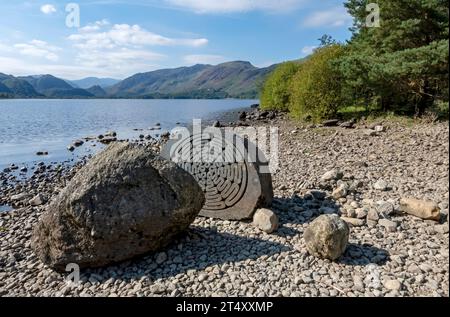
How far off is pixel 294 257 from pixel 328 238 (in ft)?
2.64

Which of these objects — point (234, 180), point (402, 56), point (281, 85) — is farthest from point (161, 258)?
point (281, 85)

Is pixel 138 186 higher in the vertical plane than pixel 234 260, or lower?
higher

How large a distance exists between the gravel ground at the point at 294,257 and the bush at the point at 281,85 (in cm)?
3367

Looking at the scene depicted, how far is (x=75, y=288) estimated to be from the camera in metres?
6.77

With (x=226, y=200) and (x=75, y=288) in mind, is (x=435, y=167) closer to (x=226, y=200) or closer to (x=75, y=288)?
(x=226, y=200)

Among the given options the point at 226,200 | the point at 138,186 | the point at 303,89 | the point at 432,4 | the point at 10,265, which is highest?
the point at 432,4

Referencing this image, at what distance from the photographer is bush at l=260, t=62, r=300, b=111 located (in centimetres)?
4453

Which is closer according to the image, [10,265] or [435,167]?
[10,265]

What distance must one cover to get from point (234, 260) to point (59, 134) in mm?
40249

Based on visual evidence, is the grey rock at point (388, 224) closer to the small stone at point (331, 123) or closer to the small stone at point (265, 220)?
the small stone at point (265, 220)

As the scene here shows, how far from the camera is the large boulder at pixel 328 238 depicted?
22.5 ft
